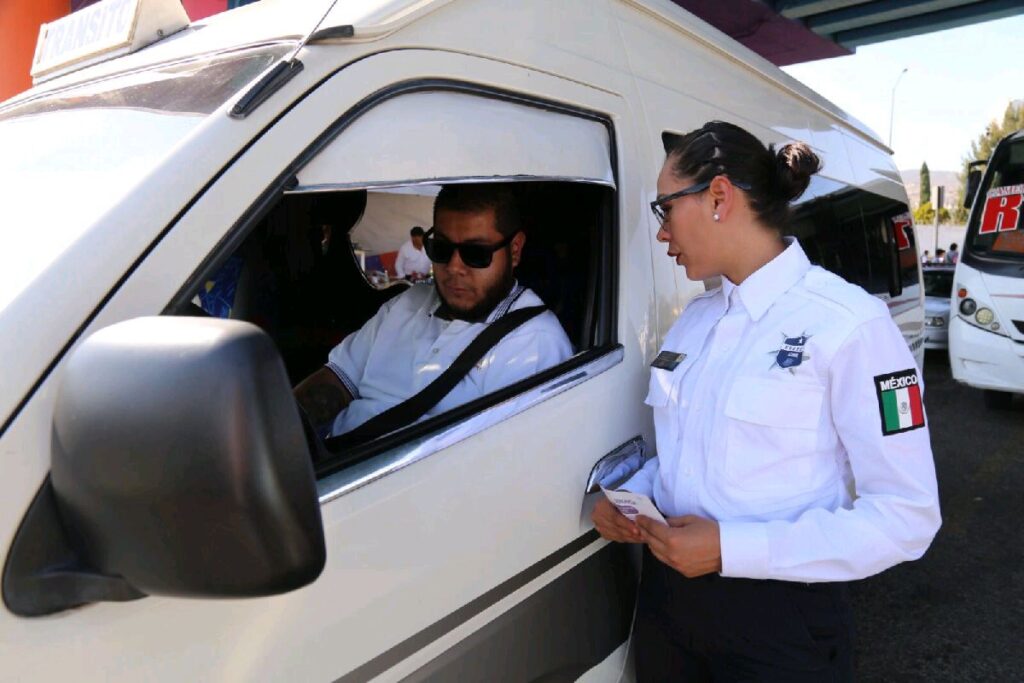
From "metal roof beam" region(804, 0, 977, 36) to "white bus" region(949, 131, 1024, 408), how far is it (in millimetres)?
2883

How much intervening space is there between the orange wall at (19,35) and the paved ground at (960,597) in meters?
4.71

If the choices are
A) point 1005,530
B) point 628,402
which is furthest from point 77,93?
point 1005,530

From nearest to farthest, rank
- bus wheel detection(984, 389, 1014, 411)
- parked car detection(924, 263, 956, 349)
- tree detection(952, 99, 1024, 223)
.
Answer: bus wheel detection(984, 389, 1014, 411) < parked car detection(924, 263, 956, 349) < tree detection(952, 99, 1024, 223)

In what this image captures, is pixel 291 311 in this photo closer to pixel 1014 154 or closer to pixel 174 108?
pixel 174 108

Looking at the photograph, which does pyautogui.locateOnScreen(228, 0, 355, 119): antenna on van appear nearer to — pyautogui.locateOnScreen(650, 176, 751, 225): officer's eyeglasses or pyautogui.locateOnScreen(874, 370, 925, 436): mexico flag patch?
pyautogui.locateOnScreen(650, 176, 751, 225): officer's eyeglasses

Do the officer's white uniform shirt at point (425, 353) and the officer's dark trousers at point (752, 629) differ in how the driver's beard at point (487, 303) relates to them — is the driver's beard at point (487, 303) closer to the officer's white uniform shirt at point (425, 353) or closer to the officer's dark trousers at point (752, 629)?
the officer's white uniform shirt at point (425, 353)

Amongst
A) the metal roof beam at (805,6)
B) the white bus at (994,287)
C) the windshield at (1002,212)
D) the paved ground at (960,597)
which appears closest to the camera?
the paved ground at (960,597)

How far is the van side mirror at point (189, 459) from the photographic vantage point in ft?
2.52

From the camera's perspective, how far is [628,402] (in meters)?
1.89

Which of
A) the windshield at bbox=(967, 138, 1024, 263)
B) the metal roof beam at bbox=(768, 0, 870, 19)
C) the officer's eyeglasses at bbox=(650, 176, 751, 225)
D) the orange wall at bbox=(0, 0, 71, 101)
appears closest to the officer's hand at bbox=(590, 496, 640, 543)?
the officer's eyeglasses at bbox=(650, 176, 751, 225)

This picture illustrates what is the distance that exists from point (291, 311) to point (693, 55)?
1616 millimetres

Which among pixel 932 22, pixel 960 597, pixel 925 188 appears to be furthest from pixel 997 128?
pixel 960 597

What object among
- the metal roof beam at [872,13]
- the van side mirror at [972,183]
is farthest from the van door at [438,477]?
the metal roof beam at [872,13]

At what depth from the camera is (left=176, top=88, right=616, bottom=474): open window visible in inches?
52.4
